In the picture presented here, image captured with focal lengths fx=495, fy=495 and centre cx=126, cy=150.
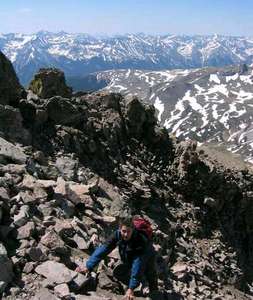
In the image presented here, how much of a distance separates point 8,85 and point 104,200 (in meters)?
11.4

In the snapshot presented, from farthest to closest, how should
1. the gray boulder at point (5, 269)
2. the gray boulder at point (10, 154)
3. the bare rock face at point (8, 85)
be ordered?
the bare rock face at point (8, 85) < the gray boulder at point (10, 154) < the gray boulder at point (5, 269)

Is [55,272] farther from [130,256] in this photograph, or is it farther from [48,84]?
[48,84]

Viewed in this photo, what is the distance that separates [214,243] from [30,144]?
12.6m

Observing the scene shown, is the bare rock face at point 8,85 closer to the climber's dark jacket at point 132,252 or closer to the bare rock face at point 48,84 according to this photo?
the bare rock face at point 48,84

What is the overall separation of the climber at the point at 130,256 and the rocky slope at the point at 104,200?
1.73 ft

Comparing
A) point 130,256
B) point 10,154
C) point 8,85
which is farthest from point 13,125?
point 130,256

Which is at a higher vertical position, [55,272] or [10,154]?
[10,154]

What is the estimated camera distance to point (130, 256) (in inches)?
646

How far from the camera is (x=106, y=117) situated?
3619 cm

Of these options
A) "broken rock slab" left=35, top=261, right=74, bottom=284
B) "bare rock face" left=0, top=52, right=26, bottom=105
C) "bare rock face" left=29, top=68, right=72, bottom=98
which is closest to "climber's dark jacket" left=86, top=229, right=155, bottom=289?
"broken rock slab" left=35, top=261, right=74, bottom=284

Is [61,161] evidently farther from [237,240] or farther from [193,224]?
[237,240]

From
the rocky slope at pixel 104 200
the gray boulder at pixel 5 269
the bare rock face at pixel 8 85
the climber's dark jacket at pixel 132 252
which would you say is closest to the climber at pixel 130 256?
the climber's dark jacket at pixel 132 252

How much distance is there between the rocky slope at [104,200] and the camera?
50.0 ft

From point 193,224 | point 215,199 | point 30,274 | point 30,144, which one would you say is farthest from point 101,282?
point 215,199
